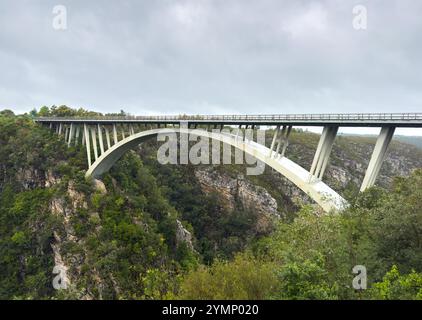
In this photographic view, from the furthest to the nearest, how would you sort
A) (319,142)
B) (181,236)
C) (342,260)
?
(181,236) < (319,142) < (342,260)

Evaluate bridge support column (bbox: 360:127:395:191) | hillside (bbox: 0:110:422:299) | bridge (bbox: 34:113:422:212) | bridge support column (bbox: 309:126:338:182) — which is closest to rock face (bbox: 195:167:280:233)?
hillside (bbox: 0:110:422:299)

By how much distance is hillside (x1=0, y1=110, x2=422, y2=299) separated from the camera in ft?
47.4

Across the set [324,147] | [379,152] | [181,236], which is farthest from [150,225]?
[379,152]

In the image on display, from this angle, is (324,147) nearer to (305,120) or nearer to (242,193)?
(305,120)

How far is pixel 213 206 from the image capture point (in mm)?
60188

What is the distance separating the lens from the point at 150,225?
40.2 metres

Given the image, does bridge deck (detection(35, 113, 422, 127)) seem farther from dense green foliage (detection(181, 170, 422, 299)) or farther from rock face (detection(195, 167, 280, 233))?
rock face (detection(195, 167, 280, 233))

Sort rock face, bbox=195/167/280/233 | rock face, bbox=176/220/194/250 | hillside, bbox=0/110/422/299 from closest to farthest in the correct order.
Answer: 1. hillside, bbox=0/110/422/299
2. rock face, bbox=176/220/194/250
3. rock face, bbox=195/167/280/233

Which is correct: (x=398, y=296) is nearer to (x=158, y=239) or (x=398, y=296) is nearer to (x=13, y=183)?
(x=158, y=239)

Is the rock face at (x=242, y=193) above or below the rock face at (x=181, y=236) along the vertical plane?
above

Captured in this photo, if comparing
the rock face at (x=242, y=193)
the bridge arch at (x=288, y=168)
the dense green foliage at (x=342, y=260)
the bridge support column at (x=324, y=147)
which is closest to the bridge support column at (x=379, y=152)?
the dense green foliage at (x=342, y=260)

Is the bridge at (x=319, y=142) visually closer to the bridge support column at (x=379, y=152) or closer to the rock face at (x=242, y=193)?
the bridge support column at (x=379, y=152)

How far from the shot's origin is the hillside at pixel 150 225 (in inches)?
569
